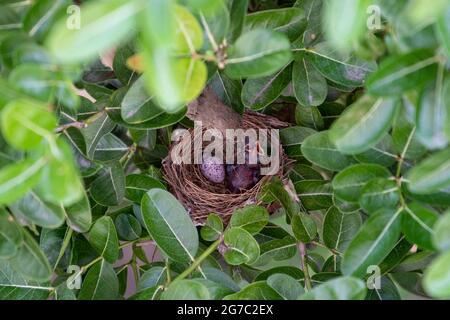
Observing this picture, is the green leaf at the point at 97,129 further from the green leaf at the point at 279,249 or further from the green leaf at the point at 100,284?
the green leaf at the point at 279,249

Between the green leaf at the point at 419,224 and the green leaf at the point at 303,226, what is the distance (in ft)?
0.69

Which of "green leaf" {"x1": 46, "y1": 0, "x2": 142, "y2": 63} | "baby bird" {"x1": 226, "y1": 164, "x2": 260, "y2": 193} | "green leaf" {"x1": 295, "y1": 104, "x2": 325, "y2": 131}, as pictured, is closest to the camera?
"green leaf" {"x1": 46, "y1": 0, "x2": 142, "y2": 63}

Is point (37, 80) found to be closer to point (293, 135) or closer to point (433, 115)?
point (433, 115)

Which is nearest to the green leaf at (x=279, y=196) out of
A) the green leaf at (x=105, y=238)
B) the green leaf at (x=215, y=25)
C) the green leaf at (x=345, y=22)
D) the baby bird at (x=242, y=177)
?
the baby bird at (x=242, y=177)

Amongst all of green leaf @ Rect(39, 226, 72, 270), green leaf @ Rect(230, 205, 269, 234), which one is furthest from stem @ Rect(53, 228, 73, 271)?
green leaf @ Rect(230, 205, 269, 234)

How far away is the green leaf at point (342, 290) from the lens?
54cm

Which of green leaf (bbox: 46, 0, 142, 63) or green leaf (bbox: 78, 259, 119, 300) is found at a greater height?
green leaf (bbox: 46, 0, 142, 63)

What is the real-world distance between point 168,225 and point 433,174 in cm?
36

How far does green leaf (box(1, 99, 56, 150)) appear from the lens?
1.38 ft

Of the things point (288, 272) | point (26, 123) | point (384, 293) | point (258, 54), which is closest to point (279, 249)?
point (288, 272)

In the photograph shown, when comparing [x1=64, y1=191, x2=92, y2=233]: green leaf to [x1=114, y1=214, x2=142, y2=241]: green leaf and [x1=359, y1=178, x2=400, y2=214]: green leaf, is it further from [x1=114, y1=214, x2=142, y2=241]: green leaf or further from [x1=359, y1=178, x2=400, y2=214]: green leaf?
[x1=359, y1=178, x2=400, y2=214]: green leaf

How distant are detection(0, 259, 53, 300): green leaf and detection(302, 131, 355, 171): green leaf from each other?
36cm

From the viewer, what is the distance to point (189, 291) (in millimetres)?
599
